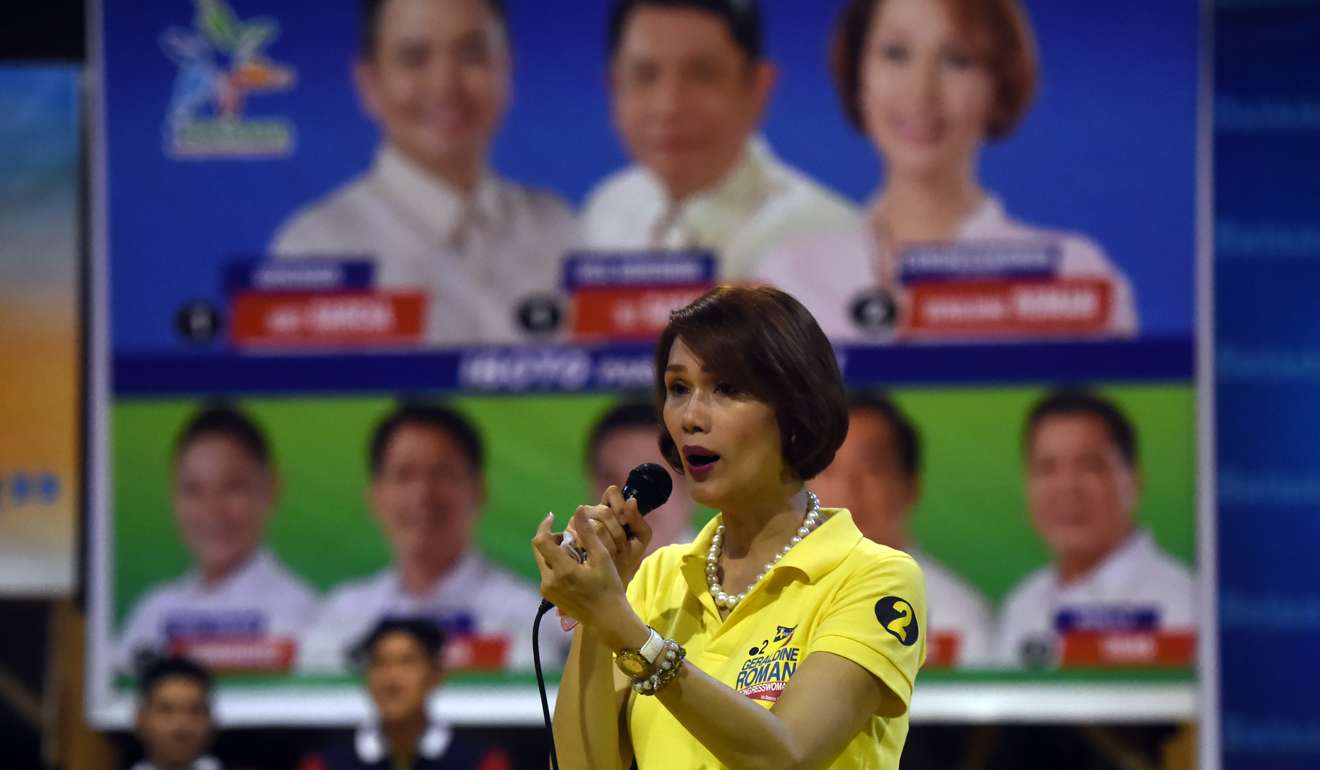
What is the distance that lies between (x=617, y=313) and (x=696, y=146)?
0.55m

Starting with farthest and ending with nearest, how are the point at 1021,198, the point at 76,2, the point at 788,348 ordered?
the point at 76,2
the point at 1021,198
the point at 788,348

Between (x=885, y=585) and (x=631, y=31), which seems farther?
(x=631, y=31)

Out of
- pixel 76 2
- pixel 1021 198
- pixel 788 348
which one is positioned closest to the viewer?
pixel 788 348

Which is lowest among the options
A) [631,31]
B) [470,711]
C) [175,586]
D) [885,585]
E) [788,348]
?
[470,711]

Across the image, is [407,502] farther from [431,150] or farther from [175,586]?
[431,150]

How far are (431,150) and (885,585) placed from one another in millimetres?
3374

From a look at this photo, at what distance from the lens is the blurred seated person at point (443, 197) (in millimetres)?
4824

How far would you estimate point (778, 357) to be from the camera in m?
1.78

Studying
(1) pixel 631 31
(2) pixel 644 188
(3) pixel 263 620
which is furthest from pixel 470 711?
(1) pixel 631 31

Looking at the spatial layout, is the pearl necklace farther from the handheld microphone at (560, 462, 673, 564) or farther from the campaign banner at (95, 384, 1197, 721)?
the campaign banner at (95, 384, 1197, 721)

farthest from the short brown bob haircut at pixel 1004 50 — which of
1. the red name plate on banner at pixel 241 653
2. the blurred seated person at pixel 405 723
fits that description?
the red name plate on banner at pixel 241 653

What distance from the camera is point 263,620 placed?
4895 millimetres

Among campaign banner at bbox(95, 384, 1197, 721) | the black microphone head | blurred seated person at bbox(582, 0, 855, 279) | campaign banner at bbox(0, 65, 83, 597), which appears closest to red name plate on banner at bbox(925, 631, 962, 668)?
campaign banner at bbox(95, 384, 1197, 721)

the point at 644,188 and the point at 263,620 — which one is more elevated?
the point at 644,188
